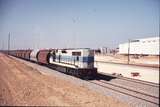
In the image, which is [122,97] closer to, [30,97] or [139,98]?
[139,98]

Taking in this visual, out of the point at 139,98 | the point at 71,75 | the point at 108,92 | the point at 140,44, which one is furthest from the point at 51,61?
the point at 140,44

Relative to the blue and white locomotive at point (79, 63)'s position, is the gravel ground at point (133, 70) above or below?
below

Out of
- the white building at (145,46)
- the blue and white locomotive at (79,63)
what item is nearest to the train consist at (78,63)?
the blue and white locomotive at (79,63)

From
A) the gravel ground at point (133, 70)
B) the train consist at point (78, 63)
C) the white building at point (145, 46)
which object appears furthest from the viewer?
the white building at point (145, 46)

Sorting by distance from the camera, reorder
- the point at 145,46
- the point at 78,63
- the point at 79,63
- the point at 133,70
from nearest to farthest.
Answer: the point at 79,63, the point at 78,63, the point at 133,70, the point at 145,46

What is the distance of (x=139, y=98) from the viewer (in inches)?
543

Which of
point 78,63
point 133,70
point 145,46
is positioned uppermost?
point 145,46

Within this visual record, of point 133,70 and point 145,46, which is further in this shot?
point 145,46

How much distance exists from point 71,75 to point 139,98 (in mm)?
12273

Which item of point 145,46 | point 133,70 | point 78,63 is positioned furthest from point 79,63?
point 145,46

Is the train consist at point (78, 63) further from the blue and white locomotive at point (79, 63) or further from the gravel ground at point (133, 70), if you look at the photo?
the gravel ground at point (133, 70)

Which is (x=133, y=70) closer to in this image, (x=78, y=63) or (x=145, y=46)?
(x=78, y=63)

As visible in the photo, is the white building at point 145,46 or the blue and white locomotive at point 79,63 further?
the white building at point 145,46

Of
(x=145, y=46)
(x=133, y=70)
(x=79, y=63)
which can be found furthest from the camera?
(x=145, y=46)
